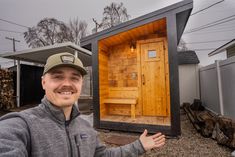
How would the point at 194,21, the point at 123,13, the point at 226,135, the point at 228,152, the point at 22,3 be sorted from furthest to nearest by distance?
the point at 22,3 < the point at 194,21 < the point at 123,13 < the point at 226,135 < the point at 228,152

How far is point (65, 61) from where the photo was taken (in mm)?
912

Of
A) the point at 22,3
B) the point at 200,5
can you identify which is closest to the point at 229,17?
the point at 200,5

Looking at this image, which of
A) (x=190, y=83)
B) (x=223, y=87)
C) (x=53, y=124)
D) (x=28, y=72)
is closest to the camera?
(x=53, y=124)

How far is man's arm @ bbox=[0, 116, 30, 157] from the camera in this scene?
0.61 m

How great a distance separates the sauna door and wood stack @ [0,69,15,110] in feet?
20.8

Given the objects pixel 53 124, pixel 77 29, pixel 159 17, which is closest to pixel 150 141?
pixel 53 124

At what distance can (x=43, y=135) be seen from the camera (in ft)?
2.48

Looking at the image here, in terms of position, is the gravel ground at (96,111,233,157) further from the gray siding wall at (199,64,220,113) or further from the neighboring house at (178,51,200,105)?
the neighboring house at (178,51,200,105)

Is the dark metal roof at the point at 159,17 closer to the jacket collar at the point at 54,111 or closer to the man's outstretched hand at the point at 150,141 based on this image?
the man's outstretched hand at the point at 150,141

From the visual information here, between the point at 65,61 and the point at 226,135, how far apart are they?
343 centimetres

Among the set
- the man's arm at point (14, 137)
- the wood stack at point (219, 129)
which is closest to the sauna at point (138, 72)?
the wood stack at point (219, 129)

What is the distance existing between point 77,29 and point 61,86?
16.7m

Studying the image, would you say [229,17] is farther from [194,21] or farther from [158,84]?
[158,84]

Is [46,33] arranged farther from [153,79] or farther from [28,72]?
[153,79]
